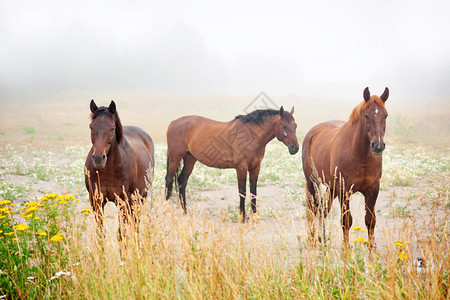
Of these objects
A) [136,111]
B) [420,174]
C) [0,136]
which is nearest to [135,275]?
[420,174]

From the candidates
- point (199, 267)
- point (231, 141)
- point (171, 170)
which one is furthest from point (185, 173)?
point (199, 267)

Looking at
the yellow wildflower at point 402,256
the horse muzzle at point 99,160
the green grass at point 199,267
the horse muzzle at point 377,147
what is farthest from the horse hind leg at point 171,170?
the yellow wildflower at point 402,256

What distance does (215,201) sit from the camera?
389 inches

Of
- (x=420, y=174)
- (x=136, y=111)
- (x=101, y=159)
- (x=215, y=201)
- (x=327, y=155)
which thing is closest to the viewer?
(x=101, y=159)

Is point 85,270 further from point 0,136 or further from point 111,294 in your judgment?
point 0,136

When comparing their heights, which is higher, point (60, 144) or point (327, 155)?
point (327, 155)

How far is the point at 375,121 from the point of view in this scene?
466cm

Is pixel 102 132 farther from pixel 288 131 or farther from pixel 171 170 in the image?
pixel 171 170

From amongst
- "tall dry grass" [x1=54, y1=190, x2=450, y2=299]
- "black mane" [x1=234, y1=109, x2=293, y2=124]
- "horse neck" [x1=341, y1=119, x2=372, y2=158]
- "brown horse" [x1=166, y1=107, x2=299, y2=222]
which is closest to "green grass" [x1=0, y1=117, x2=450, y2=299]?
"tall dry grass" [x1=54, y1=190, x2=450, y2=299]

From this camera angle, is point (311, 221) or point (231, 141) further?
point (231, 141)

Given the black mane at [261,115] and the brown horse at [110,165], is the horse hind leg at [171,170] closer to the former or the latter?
the black mane at [261,115]

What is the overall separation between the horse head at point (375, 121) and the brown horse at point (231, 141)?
3166 millimetres

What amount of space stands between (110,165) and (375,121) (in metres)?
3.60

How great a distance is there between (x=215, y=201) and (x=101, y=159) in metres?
5.76
